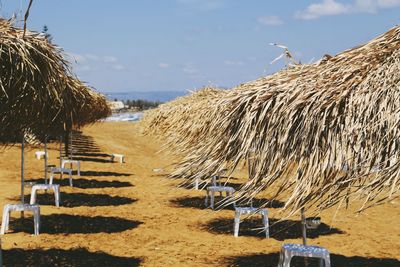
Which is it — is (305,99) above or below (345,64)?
below

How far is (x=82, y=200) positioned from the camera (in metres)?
11.5

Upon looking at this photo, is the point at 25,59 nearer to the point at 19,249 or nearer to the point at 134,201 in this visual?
the point at 19,249

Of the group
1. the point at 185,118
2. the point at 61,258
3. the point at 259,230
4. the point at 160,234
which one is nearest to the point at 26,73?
the point at 61,258

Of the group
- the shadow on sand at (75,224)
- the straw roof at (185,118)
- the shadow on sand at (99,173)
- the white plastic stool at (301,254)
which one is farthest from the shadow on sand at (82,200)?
the white plastic stool at (301,254)

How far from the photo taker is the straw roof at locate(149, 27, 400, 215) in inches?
146

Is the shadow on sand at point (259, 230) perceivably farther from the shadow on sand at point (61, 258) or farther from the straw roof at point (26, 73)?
the straw roof at point (26, 73)

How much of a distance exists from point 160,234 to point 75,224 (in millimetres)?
1616

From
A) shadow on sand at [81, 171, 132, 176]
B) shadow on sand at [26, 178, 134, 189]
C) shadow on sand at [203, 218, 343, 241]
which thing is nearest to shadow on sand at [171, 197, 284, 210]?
shadow on sand at [203, 218, 343, 241]

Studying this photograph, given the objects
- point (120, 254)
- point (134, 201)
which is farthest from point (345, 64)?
point (134, 201)

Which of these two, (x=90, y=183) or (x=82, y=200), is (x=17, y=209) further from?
(x=90, y=183)

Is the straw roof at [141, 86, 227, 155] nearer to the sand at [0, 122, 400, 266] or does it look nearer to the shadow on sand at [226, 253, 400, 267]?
the sand at [0, 122, 400, 266]

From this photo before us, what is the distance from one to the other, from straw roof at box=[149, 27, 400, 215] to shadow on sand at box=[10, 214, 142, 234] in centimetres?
434

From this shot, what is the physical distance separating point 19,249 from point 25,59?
12.6 feet

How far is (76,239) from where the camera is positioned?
8.05m
